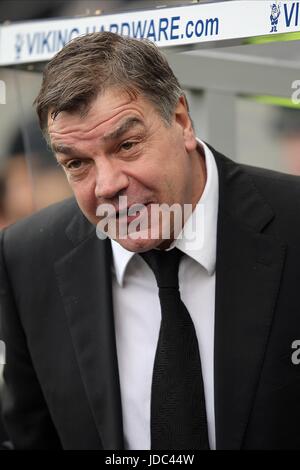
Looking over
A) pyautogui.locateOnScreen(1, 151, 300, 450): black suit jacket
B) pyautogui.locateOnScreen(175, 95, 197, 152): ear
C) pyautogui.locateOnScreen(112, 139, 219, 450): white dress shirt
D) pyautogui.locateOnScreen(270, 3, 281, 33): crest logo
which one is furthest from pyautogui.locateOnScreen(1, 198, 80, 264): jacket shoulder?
pyautogui.locateOnScreen(270, 3, 281, 33): crest logo

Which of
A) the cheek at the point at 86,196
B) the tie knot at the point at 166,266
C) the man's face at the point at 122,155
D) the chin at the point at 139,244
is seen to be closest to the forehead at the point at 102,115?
the man's face at the point at 122,155

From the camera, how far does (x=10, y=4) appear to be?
7.71ft

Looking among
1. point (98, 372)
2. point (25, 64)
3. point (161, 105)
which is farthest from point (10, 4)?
point (98, 372)

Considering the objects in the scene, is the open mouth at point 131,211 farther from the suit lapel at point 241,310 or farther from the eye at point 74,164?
the suit lapel at point 241,310

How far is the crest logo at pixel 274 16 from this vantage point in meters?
1.91

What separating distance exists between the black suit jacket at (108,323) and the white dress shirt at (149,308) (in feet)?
0.11

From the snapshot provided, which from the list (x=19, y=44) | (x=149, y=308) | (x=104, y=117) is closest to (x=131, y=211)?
(x=104, y=117)

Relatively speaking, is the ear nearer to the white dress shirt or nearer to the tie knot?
the white dress shirt

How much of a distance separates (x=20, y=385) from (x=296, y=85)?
3.57ft

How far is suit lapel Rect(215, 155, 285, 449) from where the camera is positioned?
6.38 feet

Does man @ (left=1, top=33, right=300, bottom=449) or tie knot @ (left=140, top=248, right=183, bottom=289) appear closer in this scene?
man @ (left=1, top=33, right=300, bottom=449)

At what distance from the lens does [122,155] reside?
1.84 metres

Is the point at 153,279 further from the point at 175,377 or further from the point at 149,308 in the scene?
the point at 175,377

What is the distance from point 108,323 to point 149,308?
0.35 ft
